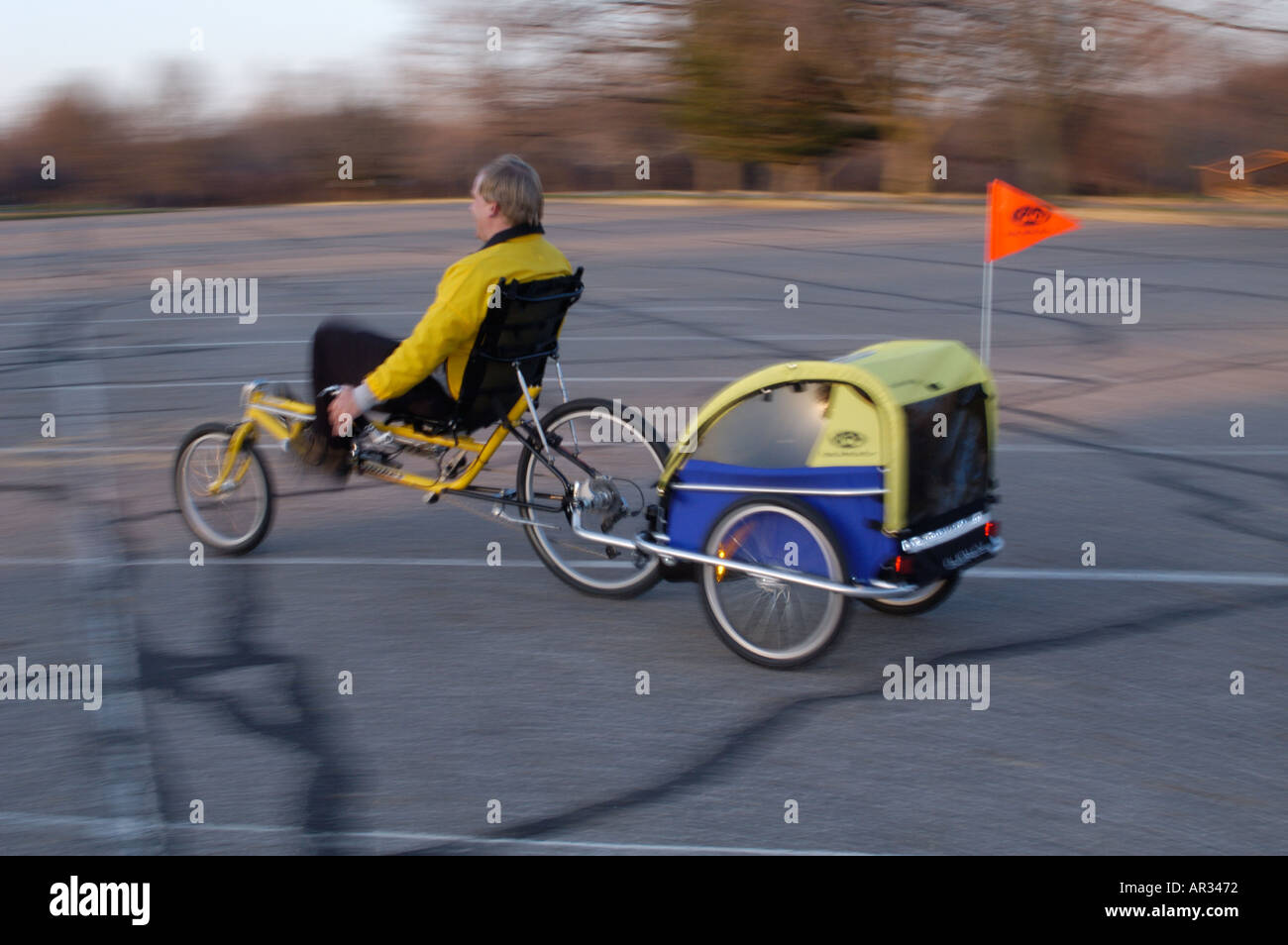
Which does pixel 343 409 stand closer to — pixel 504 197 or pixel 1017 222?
pixel 504 197

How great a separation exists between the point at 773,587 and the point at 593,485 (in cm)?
99

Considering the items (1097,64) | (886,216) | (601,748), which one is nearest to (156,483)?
(601,748)

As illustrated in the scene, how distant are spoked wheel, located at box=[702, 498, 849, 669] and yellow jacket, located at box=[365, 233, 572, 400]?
1447 millimetres

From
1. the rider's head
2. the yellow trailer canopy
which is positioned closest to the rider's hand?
Result: the rider's head

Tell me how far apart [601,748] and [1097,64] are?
34809 mm

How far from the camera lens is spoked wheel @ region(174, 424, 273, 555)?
6.30m

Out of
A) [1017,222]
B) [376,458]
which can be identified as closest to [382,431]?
[376,458]

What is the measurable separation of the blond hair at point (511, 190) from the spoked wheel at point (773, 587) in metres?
1.66

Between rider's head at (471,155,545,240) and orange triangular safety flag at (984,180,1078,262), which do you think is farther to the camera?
orange triangular safety flag at (984,180,1078,262)

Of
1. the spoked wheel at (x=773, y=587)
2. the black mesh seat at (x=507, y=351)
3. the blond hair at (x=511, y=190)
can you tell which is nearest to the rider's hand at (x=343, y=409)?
the black mesh seat at (x=507, y=351)

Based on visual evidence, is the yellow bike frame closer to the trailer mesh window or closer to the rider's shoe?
the rider's shoe

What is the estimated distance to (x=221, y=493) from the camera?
6348 mm

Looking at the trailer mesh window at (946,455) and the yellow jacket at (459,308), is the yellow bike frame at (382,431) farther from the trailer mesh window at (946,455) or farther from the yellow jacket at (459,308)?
the trailer mesh window at (946,455)

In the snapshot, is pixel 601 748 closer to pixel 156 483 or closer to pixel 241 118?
pixel 156 483
